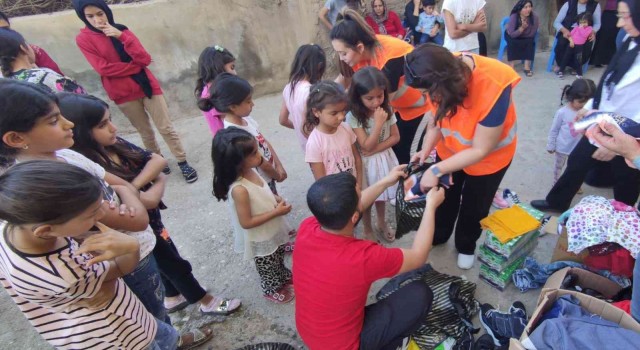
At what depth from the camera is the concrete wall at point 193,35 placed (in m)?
4.80

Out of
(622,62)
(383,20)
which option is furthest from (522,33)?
(622,62)

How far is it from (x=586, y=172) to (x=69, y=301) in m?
3.49

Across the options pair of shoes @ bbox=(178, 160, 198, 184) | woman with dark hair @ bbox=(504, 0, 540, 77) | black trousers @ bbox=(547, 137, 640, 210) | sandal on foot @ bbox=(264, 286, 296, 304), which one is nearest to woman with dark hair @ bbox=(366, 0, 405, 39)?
woman with dark hair @ bbox=(504, 0, 540, 77)

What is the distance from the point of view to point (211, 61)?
3.09 m

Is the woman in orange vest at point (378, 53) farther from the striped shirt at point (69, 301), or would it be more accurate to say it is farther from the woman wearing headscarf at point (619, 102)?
the striped shirt at point (69, 301)

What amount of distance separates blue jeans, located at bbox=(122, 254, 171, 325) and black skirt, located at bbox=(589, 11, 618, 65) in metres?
7.22

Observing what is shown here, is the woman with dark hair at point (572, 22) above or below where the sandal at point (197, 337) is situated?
above

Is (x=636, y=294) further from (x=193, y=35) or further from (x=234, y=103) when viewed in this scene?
(x=193, y=35)

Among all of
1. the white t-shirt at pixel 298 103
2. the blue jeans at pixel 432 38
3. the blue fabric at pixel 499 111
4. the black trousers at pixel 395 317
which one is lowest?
the black trousers at pixel 395 317

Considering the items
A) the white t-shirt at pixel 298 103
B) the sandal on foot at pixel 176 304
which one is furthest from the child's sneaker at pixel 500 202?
the sandal on foot at pixel 176 304

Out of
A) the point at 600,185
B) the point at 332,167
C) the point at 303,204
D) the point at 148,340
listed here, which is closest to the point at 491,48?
the point at 600,185

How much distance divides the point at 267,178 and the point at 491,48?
619 cm

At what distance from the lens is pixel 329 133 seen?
95.6 inches

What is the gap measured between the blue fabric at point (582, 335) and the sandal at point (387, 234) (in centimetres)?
144
